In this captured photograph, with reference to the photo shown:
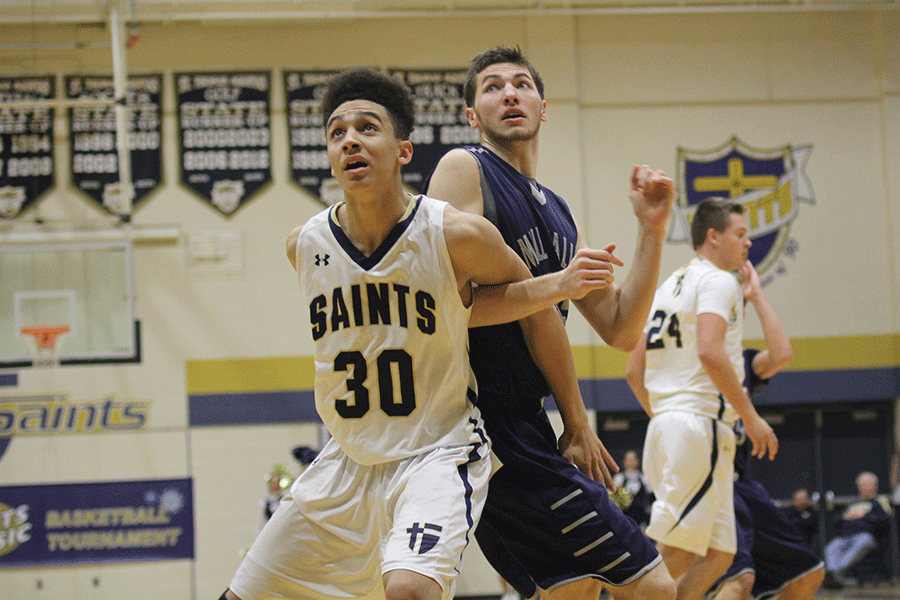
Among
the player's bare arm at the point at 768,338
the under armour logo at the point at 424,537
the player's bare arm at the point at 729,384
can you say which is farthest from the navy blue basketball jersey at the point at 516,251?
the player's bare arm at the point at 768,338

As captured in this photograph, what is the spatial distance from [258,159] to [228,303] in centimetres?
169

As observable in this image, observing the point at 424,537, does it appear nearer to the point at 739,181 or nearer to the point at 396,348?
the point at 396,348

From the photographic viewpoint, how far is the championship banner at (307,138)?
10156 millimetres

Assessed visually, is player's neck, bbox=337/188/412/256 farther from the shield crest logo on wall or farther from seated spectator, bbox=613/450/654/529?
the shield crest logo on wall

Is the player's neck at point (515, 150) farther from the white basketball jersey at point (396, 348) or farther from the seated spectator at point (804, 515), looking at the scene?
the seated spectator at point (804, 515)

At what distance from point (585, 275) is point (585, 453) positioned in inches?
29.4

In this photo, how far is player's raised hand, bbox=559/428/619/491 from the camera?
9.94ft

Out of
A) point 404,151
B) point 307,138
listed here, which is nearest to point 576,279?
point 404,151

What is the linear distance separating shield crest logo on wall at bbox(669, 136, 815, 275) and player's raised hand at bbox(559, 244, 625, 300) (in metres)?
8.21

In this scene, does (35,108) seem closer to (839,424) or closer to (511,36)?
(511,36)

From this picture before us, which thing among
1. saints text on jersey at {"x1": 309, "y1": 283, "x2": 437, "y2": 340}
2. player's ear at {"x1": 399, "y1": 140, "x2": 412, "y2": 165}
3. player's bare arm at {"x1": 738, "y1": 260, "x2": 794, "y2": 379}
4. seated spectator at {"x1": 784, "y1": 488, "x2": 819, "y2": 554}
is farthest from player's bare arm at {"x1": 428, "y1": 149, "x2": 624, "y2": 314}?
seated spectator at {"x1": 784, "y1": 488, "x2": 819, "y2": 554}

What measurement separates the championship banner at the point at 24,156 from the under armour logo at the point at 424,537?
9007 mm

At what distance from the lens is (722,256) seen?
16.5 ft

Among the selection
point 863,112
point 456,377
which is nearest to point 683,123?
point 863,112
